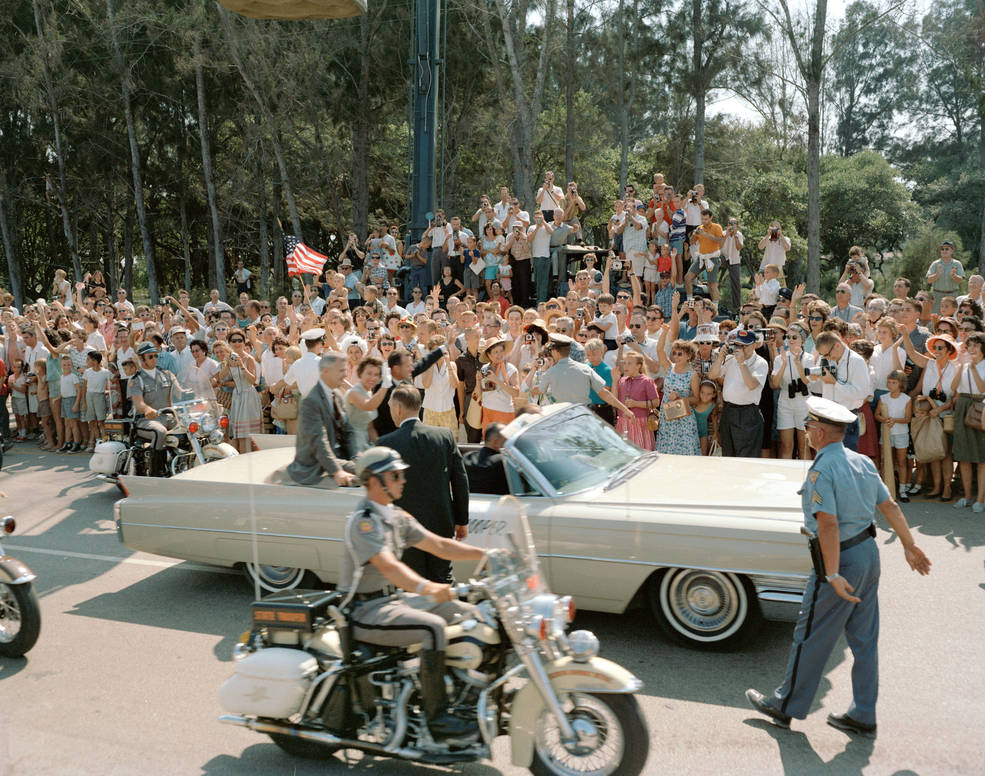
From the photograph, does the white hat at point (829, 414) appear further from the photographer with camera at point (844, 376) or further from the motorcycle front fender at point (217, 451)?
the motorcycle front fender at point (217, 451)

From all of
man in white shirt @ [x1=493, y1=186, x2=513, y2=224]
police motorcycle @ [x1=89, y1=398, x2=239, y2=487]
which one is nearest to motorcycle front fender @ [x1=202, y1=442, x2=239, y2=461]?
police motorcycle @ [x1=89, y1=398, x2=239, y2=487]

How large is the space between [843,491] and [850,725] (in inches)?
48.6

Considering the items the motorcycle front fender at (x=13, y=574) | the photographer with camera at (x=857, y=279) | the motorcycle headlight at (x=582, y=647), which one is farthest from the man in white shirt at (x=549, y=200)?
the motorcycle headlight at (x=582, y=647)

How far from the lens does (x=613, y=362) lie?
10.5 metres

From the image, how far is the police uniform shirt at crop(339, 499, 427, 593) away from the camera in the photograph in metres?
4.23

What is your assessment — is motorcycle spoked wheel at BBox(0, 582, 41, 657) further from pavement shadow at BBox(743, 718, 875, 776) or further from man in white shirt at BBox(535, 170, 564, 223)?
man in white shirt at BBox(535, 170, 564, 223)

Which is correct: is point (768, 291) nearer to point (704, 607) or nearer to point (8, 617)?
point (704, 607)

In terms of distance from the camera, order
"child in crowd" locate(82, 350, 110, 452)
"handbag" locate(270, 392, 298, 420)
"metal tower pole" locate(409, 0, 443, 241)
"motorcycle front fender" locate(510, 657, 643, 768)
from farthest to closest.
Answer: "metal tower pole" locate(409, 0, 443, 241) < "child in crowd" locate(82, 350, 110, 452) < "handbag" locate(270, 392, 298, 420) < "motorcycle front fender" locate(510, 657, 643, 768)

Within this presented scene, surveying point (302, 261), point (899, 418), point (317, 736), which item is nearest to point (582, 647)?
point (317, 736)

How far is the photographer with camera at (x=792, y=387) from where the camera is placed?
930 centimetres

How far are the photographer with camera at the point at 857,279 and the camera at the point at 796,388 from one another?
4.20 meters

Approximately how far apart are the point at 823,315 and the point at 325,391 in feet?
19.6

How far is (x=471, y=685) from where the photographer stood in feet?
13.6

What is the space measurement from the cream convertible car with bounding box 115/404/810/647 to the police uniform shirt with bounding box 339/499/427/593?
132 cm
